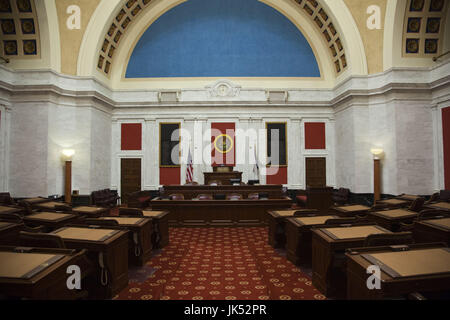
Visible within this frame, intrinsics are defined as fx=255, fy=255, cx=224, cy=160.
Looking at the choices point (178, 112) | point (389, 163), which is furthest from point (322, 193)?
point (178, 112)

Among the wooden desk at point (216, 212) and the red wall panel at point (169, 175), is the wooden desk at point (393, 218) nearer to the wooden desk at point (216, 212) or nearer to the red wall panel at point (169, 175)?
the wooden desk at point (216, 212)

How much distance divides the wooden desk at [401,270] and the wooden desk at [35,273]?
2.92 m

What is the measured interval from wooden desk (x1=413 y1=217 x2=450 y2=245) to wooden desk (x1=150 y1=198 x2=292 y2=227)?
470 cm

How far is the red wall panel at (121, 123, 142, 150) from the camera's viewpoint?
567 inches

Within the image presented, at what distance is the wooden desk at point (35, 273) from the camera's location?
6.92ft

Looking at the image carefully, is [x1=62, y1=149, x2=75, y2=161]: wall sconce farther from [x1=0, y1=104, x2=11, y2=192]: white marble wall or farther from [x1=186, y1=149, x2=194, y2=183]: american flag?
[x1=186, y1=149, x2=194, y2=183]: american flag

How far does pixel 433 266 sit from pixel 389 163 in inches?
420

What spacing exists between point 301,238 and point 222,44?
12687 mm

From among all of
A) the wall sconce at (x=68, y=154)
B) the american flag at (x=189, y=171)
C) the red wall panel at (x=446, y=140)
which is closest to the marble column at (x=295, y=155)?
the american flag at (x=189, y=171)

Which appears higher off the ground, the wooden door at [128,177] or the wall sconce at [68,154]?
the wall sconce at [68,154]

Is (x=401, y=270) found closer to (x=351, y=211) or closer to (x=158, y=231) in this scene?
(x=351, y=211)

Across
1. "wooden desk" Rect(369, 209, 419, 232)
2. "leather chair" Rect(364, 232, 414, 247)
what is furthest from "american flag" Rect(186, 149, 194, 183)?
"leather chair" Rect(364, 232, 414, 247)

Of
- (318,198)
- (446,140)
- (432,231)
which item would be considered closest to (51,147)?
(318,198)

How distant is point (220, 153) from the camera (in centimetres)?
1434
